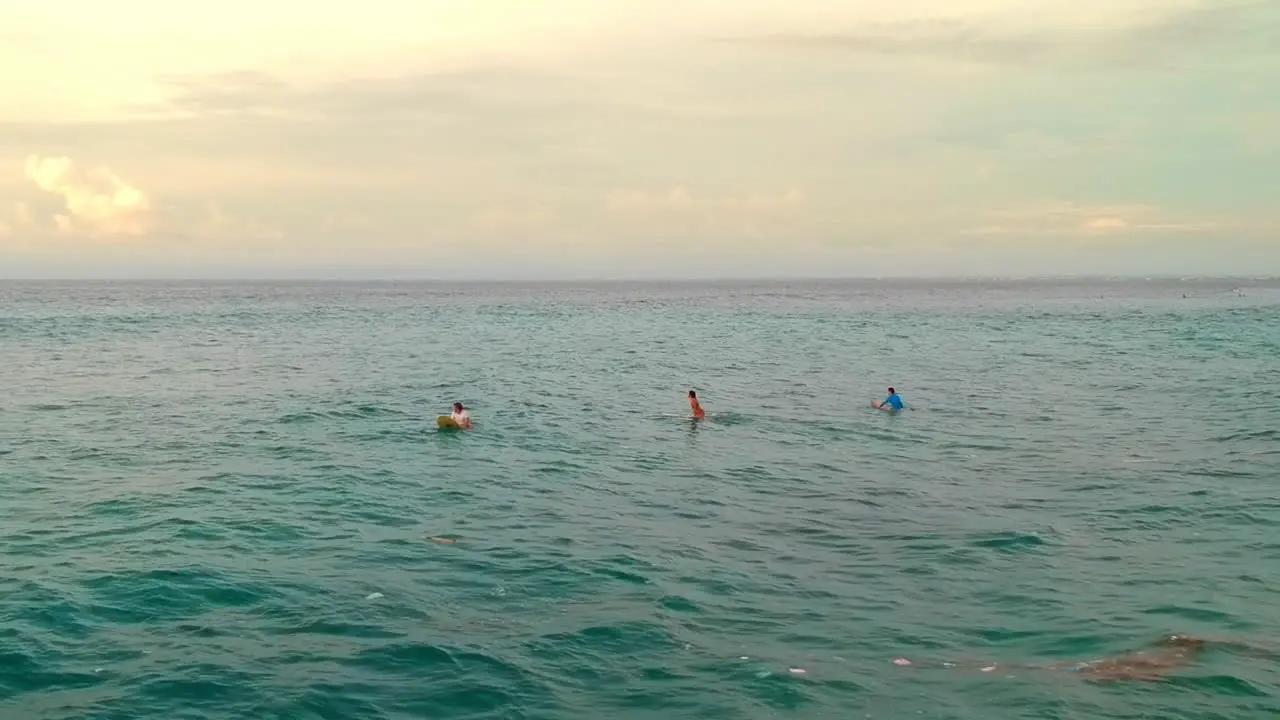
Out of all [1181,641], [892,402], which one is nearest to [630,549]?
[1181,641]

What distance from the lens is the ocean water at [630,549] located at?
13.3 metres

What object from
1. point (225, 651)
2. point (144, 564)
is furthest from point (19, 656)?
point (144, 564)

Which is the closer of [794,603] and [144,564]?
[794,603]

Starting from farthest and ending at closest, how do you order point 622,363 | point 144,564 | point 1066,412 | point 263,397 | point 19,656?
1. point 622,363
2. point 263,397
3. point 1066,412
4. point 144,564
5. point 19,656

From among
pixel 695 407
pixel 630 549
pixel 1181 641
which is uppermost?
pixel 695 407

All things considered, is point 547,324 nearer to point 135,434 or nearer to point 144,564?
point 135,434

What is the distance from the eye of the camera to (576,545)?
20.1 meters

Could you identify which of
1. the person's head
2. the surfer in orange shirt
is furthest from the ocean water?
the surfer in orange shirt

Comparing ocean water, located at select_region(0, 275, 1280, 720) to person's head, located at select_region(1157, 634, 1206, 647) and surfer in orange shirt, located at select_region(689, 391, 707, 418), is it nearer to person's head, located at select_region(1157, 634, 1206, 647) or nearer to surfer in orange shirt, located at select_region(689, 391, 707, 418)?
person's head, located at select_region(1157, 634, 1206, 647)

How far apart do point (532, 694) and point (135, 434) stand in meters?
25.7

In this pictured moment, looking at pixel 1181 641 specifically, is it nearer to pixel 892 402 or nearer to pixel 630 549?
pixel 630 549

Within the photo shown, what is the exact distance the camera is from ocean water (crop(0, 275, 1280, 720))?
Result: 523 inches

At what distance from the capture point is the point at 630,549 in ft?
65.1

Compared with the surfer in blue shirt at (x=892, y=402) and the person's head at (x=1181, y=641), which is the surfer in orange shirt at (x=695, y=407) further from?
the person's head at (x=1181, y=641)
